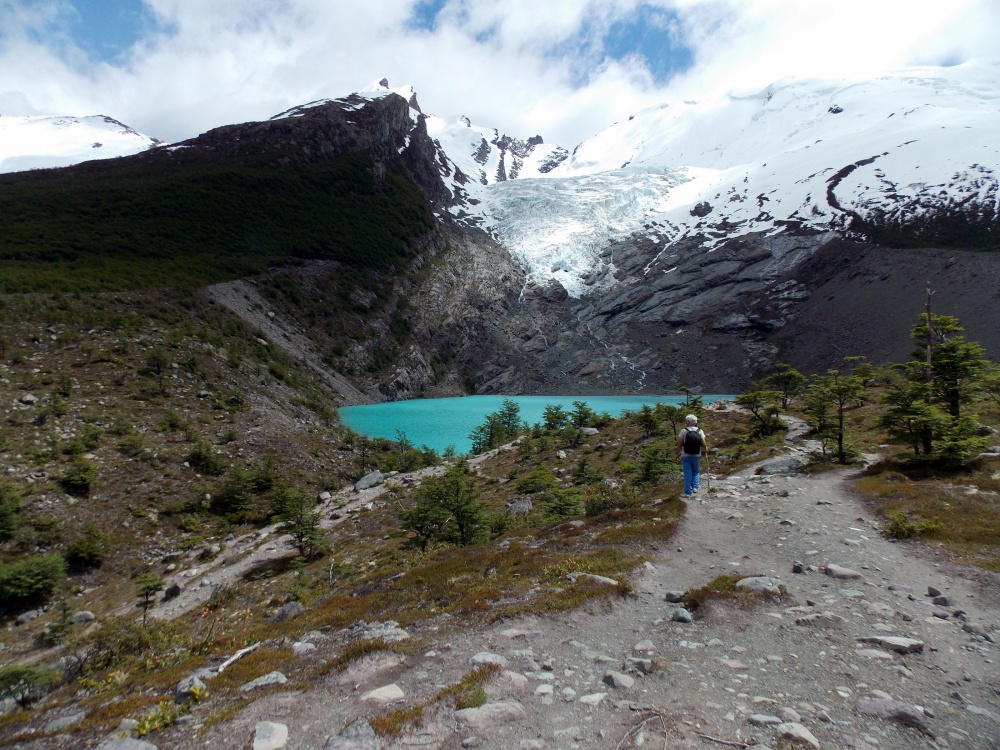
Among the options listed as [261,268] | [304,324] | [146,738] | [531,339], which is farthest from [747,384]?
[146,738]

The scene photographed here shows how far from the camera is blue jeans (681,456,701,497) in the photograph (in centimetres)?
1090

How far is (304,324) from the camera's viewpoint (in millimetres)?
67875

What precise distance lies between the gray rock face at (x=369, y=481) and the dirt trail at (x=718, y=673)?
685 inches

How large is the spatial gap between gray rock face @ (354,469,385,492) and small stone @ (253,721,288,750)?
19470mm

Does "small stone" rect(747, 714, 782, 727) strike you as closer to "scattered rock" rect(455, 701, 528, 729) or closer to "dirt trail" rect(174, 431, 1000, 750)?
"dirt trail" rect(174, 431, 1000, 750)

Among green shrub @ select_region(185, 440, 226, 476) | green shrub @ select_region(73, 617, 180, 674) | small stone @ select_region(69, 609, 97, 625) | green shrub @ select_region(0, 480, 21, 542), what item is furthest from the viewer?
green shrub @ select_region(185, 440, 226, 476)

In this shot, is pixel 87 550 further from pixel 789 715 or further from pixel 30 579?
pixel 789 715

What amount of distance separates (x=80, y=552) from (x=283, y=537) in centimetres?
543

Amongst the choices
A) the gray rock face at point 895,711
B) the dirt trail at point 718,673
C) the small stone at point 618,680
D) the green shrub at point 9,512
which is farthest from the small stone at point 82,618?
the gray rock face at point 895,711

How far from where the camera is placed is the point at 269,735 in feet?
11.7

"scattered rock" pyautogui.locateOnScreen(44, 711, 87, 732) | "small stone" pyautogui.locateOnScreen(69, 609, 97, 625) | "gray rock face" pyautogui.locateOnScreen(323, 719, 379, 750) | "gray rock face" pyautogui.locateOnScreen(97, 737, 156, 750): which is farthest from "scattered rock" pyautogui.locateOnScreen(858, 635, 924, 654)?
"small stone" pyautogui.locateOnScreen(69, 609, 97, 625)

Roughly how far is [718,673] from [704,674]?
0.40 feet

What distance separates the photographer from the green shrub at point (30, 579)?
12.1 m

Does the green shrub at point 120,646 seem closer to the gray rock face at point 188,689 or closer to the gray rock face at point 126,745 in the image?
the gray rock face at point 188,689
